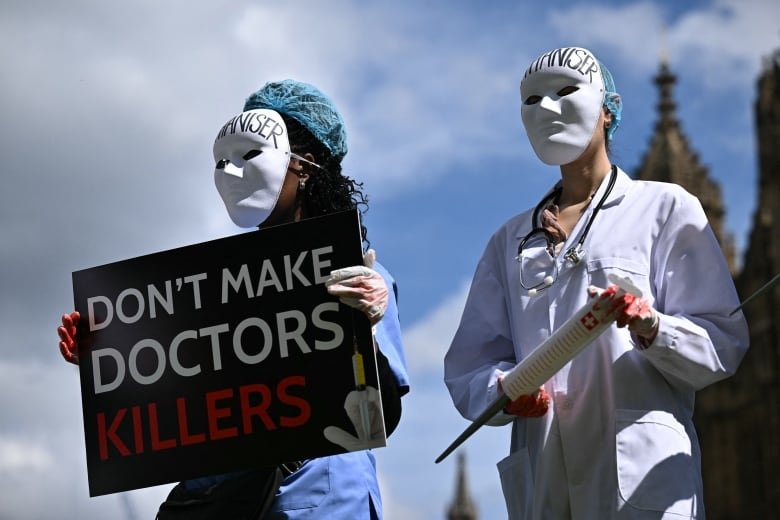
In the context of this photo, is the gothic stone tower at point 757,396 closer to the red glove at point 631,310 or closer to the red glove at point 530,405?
the red glove at point 530,405

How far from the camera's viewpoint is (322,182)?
6.11m

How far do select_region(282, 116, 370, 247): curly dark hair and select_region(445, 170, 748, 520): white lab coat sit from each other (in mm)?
727

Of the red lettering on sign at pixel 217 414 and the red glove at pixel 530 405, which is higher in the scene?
the red lettering on sign at pixel 217 414

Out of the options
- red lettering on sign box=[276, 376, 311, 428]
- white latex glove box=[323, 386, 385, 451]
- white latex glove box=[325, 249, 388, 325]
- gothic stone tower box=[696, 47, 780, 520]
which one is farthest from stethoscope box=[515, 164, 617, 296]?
gothic stone tower box=[696, 47, 780, 520]

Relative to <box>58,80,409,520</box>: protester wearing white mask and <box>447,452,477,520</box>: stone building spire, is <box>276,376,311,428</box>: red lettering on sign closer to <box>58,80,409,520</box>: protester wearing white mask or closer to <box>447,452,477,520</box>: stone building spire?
<box>58,80,409,520</box>: protester wearing white mask

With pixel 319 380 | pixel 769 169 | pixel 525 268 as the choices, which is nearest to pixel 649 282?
pixel 525 268

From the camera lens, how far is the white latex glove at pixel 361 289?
210 inches

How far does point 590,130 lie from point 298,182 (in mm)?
1105

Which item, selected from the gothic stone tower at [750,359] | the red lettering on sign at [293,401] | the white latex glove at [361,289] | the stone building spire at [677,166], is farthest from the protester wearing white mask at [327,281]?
the stone building spire at [677,166]

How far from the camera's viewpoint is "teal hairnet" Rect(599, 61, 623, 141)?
582 centimetres

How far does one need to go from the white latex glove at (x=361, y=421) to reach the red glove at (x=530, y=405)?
0.40m

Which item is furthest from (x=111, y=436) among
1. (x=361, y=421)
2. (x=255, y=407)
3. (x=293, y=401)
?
(x=361, y=421)

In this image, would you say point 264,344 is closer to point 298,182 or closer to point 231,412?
point 231,412

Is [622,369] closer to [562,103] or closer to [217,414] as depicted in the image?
[562,103]
